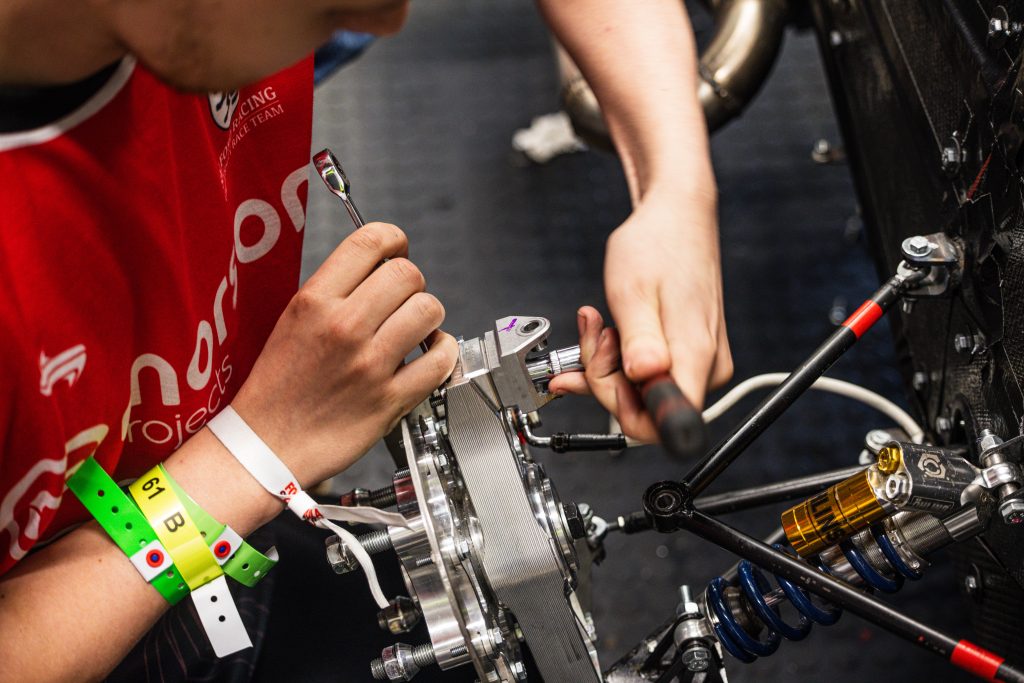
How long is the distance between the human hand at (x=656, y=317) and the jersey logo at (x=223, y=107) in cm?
35

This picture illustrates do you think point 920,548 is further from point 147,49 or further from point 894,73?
point 147,49

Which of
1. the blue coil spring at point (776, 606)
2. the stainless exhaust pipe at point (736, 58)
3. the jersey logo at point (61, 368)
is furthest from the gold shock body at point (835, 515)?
the stainless exhaust pipe at point (736, 58)

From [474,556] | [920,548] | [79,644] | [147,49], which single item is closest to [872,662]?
[920,548]

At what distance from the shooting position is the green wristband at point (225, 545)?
0.72 meters

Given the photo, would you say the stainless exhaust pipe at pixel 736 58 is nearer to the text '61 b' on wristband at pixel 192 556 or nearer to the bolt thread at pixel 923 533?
the bolt thread at pixel 923 533

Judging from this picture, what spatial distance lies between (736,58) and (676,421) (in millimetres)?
1053

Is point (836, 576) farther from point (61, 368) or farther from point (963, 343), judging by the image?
point (61, 368)

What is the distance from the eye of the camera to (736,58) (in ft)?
4.81

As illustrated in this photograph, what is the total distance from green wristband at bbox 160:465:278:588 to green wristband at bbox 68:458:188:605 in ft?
0.10

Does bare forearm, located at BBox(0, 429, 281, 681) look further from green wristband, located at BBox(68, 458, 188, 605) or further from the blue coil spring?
the blue coil spring

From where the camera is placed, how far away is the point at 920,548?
30.3 inches

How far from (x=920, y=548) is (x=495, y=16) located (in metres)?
1.75

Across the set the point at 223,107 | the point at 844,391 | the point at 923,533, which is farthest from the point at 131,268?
the point at 844,391

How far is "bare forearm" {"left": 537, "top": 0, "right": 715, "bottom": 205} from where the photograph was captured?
825 mm
